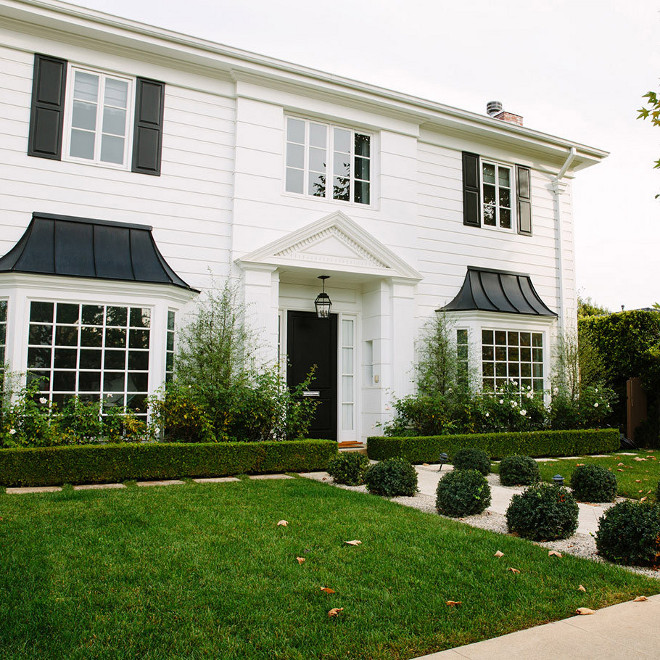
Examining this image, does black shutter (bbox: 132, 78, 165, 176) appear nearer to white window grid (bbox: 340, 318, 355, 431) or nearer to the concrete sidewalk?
white window grid (bbox: 340, 318, 355, 431)

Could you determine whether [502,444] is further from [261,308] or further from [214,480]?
[214,480]

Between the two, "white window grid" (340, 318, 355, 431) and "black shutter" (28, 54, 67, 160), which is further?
"white window grid" (340, 318, 355, 431)

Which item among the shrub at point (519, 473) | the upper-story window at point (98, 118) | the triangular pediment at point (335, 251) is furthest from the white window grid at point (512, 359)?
the upper-story window at point (98, 118)

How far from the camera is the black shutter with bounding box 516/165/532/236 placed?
42.6 ft

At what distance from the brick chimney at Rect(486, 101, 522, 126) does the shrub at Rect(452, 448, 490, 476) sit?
906cm

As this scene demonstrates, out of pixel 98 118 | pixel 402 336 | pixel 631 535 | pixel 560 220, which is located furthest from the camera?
pixel 560 220

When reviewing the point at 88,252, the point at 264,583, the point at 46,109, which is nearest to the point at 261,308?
the point at 88,252

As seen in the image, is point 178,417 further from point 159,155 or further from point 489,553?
point 489,553

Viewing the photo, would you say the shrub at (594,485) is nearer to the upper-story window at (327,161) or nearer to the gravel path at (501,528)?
the gravel path at (501,528)

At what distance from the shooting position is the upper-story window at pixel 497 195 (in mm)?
12711

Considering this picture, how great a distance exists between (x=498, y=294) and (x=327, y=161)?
459 cm

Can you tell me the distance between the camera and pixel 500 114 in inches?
540

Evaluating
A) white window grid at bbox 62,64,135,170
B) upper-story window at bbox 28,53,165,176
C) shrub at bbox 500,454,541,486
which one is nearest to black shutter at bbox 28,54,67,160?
upper-story window at bbox 28,53,165,176

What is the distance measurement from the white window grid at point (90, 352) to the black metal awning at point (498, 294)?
6.06m
